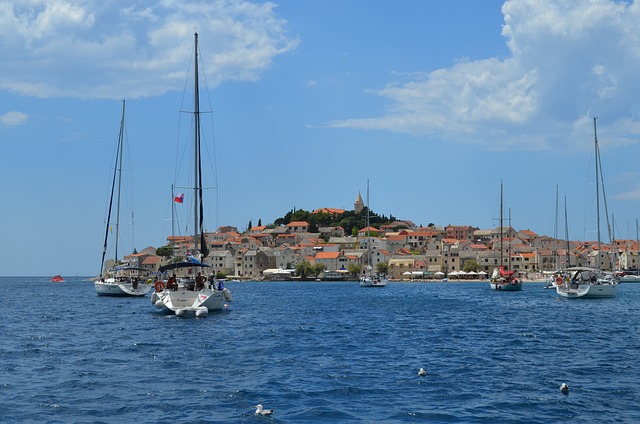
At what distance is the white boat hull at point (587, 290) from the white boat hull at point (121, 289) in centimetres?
3637

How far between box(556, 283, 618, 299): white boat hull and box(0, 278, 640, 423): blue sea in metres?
23.7

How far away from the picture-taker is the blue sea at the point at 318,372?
17000 millimetres

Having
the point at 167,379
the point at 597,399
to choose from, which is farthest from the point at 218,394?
the point at 597,399

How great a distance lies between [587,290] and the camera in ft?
205

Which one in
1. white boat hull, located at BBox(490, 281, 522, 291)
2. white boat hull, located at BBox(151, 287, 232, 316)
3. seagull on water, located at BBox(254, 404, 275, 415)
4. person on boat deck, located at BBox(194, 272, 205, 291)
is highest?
person on boat deck, located at BBox(194, 272, 205, 291)

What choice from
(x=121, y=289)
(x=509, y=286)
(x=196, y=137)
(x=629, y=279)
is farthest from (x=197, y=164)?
(x=629, y=279)

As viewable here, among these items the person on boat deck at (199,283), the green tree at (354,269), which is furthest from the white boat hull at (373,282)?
the person on boat deck at (199,283)

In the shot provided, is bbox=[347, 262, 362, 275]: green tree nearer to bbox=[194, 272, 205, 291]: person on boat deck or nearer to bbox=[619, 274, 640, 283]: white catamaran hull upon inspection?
bbox=[619, 274, 640, 283]: white catamaran hull

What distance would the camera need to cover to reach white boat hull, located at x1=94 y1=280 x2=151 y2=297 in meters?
67.9

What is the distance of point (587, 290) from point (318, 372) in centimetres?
Result: 4607

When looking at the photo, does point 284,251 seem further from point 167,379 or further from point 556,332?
point 167,379

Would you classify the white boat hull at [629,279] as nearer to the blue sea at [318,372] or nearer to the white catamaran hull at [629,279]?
the white catamaran hull at [629,279]

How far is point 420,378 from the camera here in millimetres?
21078

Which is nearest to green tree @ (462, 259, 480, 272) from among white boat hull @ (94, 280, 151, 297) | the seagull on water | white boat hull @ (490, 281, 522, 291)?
white boat hull @ (490, 281, 522, 291)
